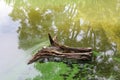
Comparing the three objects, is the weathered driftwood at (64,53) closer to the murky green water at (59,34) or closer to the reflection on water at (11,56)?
the murky green water at (59,34)

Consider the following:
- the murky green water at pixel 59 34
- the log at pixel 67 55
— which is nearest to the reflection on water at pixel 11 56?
the murky green water at pixel 59 34

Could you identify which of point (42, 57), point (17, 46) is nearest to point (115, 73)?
point (42, 57)

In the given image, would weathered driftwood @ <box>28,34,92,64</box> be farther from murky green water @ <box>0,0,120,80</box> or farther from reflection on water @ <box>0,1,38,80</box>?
reflection on water @ <box>0,1,38,80</box>

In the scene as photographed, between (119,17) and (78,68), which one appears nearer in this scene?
(78,68)

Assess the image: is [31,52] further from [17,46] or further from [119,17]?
[119,17]

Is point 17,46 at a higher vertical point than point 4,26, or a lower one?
lower

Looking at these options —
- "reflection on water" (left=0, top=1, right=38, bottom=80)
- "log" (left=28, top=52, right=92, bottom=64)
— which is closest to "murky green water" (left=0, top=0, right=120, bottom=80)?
"reflection on water" (left=0, top=1, right=38, bottom=80)
